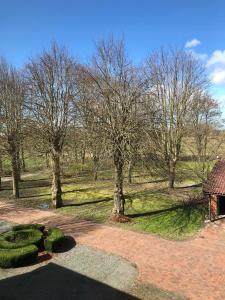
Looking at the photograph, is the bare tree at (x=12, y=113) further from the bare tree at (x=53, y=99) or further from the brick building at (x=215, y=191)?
the brick building at (x=215, y=191)

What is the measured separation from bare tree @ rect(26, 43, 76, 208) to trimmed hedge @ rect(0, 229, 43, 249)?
801cm

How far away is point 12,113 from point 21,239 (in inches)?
581

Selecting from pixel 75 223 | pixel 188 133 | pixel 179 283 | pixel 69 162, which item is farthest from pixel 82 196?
pixel 179 283

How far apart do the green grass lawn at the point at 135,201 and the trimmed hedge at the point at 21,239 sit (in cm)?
556

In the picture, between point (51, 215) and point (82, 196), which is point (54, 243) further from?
point (82, 196)

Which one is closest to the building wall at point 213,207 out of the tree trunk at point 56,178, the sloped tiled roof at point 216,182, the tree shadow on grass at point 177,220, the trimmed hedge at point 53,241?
the sloped tiled roof at point 216,182

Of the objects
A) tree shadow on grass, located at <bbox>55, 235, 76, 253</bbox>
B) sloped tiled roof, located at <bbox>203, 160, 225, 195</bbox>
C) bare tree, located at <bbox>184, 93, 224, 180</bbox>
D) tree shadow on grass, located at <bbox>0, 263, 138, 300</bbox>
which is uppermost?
bare tree, located at <bbox>184, 93, 224, 180</bbox>

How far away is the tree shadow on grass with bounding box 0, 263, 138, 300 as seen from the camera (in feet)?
42.7

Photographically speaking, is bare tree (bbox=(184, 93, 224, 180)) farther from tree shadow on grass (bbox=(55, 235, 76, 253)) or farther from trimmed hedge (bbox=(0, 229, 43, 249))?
trimmed hedge (bbox=(0, 229, 43, 249))

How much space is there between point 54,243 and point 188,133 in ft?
67.9

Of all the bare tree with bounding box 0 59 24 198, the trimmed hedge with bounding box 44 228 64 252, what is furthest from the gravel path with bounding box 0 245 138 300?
the bare tree with bounding box 0 59 24 198

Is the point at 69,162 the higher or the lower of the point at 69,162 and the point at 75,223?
the higher

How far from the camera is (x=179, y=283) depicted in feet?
45.2

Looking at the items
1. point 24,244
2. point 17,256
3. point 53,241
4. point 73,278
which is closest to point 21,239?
point 24,244
